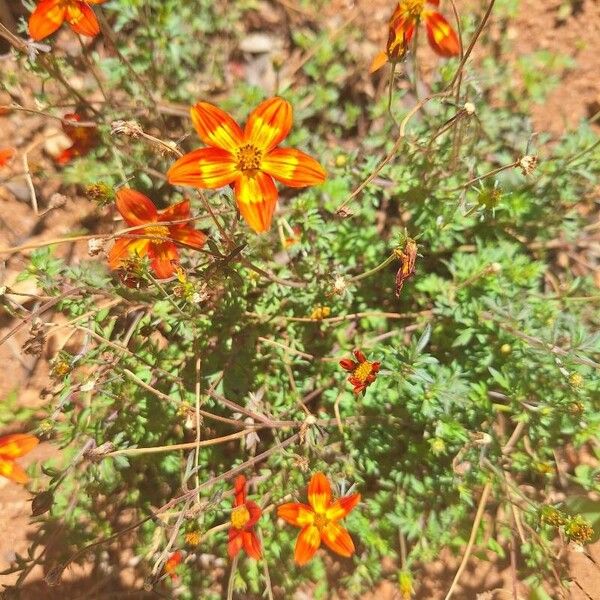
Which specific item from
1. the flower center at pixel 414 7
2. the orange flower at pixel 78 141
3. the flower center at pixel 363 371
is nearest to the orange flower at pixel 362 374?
the flower center at pixel 363 371

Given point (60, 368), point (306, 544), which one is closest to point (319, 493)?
point (306, 544)

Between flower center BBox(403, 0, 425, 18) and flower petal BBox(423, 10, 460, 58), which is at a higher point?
flower petal BBox(423, 10, 460, 58)

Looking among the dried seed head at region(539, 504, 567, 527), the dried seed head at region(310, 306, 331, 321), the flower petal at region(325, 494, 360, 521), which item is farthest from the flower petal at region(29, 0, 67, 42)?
the dried seed head at region(539, 504, 567, 527)

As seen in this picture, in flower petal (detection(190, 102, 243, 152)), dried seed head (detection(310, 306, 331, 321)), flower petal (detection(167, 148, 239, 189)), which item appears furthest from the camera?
dried seed head (detection(310, 306, 331, 321))

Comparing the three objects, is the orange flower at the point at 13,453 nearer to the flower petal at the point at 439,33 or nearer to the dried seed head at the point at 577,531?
the dried seed head at the point at 577,531

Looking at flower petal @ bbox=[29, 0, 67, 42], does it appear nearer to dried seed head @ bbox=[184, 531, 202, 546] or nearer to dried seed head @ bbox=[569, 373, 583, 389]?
dried seed head @ bbox=[184, 531, 202, 546]

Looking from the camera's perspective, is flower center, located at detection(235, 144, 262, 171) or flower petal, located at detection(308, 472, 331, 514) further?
flower petal, located at detection(308, 472, 331, 514)

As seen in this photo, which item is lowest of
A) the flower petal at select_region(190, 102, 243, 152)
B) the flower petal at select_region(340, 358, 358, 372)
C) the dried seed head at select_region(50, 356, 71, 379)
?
the flower petal at select_region(340, 358, 358, 372)

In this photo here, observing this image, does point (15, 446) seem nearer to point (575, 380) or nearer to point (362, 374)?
point (362, 374)
